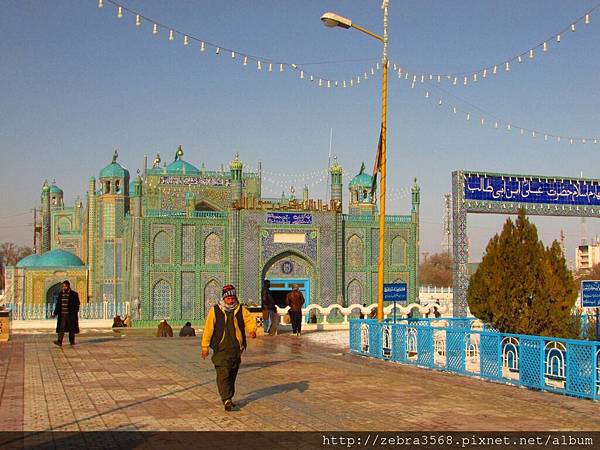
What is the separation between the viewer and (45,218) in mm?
64375

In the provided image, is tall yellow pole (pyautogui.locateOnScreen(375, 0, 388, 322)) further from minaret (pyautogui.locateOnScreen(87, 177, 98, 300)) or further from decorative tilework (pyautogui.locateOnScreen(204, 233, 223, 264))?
minaret (pyautogui.locateOnScreen(87, 177, 98, 300))

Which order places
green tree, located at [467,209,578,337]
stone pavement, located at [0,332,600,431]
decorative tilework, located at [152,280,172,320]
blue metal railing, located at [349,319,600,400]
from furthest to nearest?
decorative tilework, located at [152,280,172,320] → green tree, located at [467,209,578,337] → blue metal railing, located at [349,319,600,400] → stone pavement, located at [0,332,600,431]

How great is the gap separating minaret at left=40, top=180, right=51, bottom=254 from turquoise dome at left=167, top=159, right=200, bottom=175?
18.5 meters

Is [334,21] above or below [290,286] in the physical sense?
above

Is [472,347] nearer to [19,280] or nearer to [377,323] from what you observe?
[377,323]

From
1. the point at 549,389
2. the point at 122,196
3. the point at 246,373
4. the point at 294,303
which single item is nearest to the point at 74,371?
the point at 246,373

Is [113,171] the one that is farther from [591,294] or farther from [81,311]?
[591,294]

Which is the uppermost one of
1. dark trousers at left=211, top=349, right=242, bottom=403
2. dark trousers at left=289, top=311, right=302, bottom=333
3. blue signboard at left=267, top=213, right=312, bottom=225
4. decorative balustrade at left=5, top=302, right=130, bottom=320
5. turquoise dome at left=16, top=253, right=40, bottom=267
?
blue signboard at left=267, top=213, right=312, bottom=225

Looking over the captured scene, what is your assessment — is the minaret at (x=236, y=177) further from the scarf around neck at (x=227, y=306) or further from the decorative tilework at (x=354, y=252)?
the scarf around neck at (x=227, y=306)

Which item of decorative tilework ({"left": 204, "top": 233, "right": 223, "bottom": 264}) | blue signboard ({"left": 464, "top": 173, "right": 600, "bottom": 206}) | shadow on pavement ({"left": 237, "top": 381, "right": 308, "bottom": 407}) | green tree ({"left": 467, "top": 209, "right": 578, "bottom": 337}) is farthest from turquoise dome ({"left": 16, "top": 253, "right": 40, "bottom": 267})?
shadow on pavement ({"left": 237, "top": 381, "right": 308, "bottom": 407})

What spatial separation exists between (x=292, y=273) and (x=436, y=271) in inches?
2921

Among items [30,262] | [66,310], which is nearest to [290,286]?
[30,262]

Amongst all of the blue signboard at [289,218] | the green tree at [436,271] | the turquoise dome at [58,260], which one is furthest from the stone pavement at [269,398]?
the green tree at [436,271]

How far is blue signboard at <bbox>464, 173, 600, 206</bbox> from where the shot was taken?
26812 mm
